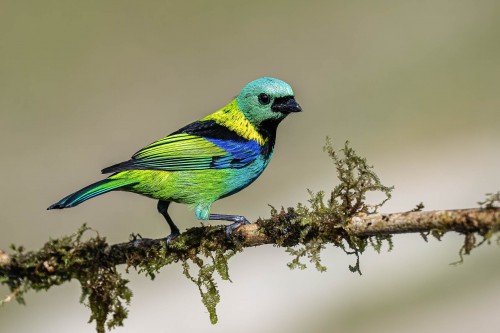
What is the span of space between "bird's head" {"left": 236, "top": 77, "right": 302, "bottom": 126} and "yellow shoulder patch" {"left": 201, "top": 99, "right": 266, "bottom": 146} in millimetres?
64

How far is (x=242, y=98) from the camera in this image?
6238 mm

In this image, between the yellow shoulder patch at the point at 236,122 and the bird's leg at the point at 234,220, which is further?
the yellow shoulder patch at the point at 236,122

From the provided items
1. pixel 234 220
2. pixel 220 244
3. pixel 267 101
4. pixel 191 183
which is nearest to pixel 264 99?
pixel 267 101

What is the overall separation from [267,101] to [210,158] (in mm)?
659

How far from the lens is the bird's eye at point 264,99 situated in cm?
608

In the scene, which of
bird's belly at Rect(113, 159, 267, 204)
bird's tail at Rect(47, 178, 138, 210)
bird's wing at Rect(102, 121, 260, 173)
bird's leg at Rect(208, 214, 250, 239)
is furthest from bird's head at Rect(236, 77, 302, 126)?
bird's tail at Rect(47, 178, 138, 210)

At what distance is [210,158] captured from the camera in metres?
5.98

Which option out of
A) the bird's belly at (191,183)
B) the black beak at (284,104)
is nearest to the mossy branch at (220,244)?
the bird's belly at (191,183)

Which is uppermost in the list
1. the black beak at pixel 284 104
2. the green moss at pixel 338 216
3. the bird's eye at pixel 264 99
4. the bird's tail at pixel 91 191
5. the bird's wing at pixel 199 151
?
the bird's eye at pixel 264 99

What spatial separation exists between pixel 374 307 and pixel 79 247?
303 inches

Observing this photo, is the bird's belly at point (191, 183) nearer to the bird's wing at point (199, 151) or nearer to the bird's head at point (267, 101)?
the bird's wing at point (199, 151)

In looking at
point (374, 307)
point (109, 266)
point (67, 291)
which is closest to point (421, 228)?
point (109, 266)

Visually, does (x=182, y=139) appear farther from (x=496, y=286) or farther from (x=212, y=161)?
(x=496, y=286)

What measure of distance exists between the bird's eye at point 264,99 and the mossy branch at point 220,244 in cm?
125
